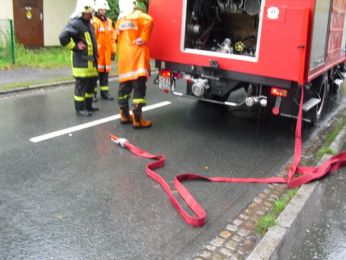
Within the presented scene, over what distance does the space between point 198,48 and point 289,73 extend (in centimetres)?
186

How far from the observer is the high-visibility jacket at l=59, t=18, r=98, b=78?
7.08m

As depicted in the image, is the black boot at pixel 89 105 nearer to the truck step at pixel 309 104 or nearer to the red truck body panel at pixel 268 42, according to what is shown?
the red truck body panel at pixel 268 42

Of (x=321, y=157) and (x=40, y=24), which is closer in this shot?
(x=321, y=157)

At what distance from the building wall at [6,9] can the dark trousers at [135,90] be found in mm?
8597

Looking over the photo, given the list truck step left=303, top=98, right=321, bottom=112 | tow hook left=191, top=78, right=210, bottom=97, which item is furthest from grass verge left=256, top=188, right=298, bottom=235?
tow hook left=191, top=78, right=210, bottom=97

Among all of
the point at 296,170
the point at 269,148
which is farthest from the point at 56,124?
Answer: the point at 296,170

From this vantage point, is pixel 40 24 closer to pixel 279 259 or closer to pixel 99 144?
pixel 99 144

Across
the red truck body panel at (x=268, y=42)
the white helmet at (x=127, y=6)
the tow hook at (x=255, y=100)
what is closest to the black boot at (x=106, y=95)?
the red truck body panel at (x=268, y=42)

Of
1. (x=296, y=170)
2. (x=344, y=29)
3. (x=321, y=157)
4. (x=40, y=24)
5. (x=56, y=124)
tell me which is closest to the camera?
(x=296, y=170)

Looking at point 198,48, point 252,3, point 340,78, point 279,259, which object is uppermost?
point 252,3

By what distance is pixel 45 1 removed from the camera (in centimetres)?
1495

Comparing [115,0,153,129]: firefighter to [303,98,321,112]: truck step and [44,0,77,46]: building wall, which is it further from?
[44,0,77,46]: building wall

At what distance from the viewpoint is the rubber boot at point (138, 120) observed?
673 centimetres

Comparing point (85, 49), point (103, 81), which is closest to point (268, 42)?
point (85, 49)
